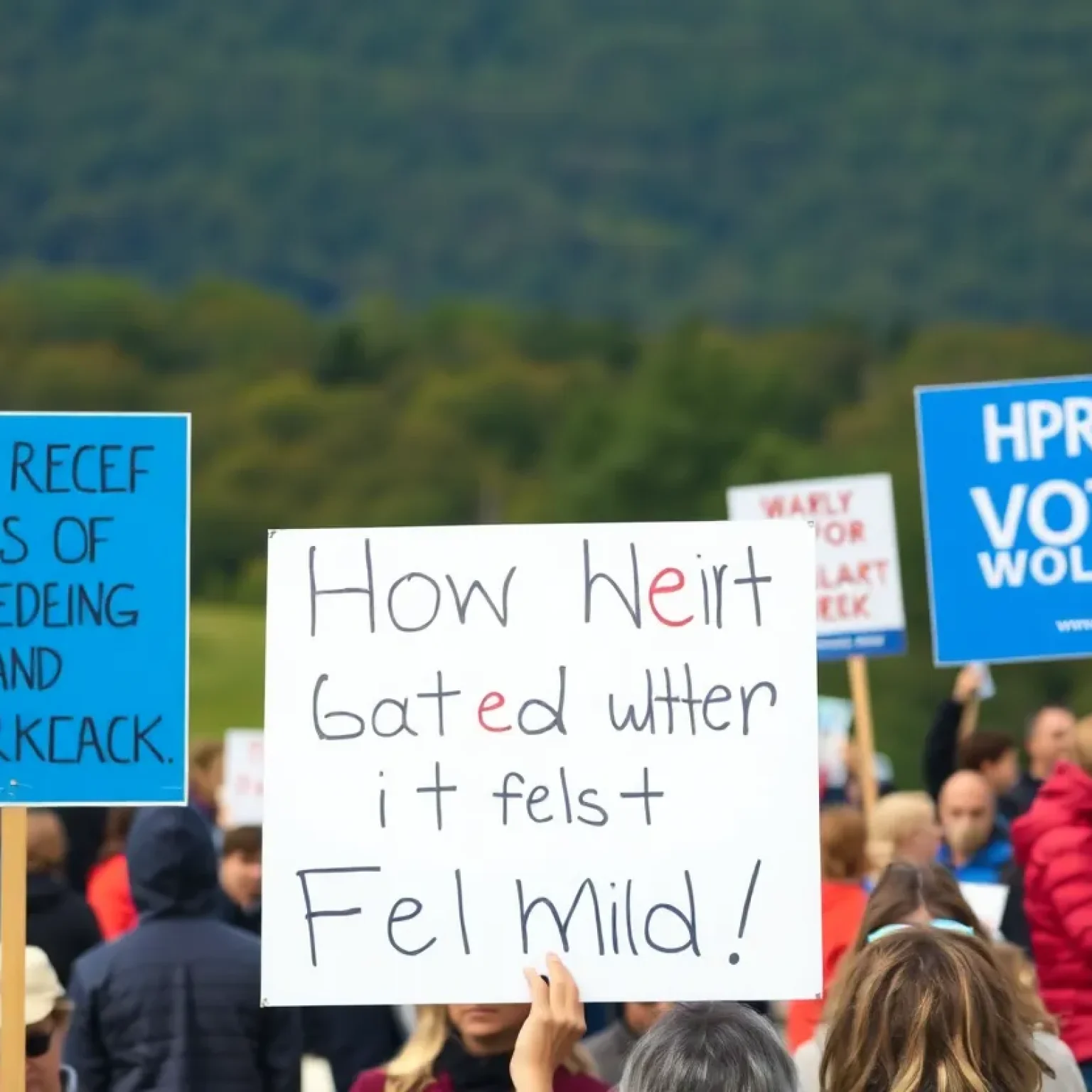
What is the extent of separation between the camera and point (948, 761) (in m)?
8.62

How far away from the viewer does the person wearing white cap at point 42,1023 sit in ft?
15.3

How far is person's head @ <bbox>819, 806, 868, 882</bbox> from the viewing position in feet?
20.9

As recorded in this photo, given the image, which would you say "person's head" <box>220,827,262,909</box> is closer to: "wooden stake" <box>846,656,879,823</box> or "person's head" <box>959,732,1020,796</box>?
"wooden stake" <box>846,656,879,823</box>

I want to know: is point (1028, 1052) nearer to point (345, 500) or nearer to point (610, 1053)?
point (610, 1053)

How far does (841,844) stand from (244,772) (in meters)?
5.92

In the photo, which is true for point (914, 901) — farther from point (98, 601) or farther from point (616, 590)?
point (98, 601)

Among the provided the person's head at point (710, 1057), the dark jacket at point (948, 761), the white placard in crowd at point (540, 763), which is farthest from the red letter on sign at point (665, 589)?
the dark jacket at point (948, 761)

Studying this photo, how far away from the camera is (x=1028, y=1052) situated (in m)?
3.30

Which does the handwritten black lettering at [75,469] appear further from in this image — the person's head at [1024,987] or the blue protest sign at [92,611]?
the person's head at [1024,987]

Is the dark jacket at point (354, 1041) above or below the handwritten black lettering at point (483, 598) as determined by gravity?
below

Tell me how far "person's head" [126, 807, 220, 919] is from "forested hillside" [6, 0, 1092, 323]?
321 feet

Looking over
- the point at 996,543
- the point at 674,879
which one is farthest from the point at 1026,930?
the point at 674,879

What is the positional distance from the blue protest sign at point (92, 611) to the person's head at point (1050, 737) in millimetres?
Answer: 4532

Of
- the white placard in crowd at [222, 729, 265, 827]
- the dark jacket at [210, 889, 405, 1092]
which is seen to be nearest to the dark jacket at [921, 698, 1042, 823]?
the dark jacket at [210, 889, 405, 1092]
